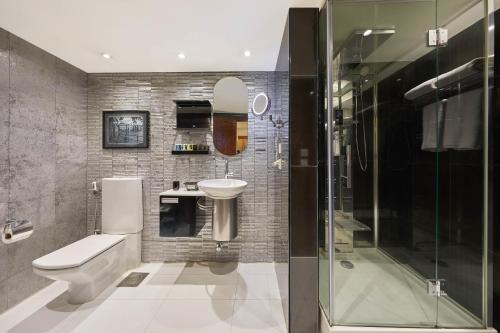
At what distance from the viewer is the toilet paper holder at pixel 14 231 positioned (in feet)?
5.38

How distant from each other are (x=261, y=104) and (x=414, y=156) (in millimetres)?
1560

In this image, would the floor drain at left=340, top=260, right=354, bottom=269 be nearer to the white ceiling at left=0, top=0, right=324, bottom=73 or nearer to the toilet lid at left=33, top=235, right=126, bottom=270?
the white ceiling at left=0, top=0, right=324, bottom=73

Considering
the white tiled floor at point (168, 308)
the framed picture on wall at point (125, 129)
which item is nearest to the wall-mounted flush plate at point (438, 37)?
the white tiled floor at point (168, 308)

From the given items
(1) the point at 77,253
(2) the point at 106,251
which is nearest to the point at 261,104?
(2) the point at 106,251

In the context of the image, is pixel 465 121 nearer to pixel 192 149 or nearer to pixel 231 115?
pixel 231 115

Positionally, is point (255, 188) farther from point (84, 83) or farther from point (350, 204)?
point (84, 83)

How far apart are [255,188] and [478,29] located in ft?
7.15

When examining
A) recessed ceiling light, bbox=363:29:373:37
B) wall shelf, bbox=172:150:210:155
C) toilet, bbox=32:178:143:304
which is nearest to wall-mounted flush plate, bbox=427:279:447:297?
recessed ceiling light, bbox=363:29:373:37

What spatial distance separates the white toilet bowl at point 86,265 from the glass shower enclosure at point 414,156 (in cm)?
188

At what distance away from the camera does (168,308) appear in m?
1.89

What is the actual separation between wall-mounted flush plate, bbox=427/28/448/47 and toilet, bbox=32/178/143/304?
9.62ft

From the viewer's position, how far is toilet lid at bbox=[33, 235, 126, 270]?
5.71 feet

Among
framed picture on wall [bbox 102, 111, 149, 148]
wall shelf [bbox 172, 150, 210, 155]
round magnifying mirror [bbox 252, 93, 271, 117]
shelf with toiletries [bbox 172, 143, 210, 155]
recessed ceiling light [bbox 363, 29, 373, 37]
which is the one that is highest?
recessed ceiling light [bbox 363, 29, 373, 37]

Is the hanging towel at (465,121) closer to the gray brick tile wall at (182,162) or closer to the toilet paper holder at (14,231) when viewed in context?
the gray brick tile wall at (182,162)
